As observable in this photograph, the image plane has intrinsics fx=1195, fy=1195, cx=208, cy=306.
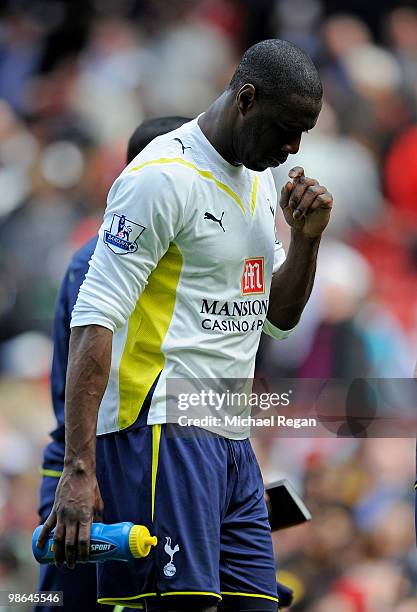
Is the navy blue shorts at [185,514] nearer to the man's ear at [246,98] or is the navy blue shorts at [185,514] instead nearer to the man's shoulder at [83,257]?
the man's ear at [246,98]

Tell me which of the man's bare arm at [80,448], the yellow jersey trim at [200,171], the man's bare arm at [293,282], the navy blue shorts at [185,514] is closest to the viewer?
the man's bare arm at [80,448]

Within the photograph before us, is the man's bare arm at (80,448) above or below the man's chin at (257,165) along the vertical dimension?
below

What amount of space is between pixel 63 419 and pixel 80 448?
142 cm

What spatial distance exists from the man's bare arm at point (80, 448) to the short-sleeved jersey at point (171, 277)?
75 mm

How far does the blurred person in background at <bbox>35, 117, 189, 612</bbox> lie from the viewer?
4.55 m

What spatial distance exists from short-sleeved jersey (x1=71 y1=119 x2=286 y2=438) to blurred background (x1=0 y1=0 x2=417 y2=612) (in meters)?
3.29

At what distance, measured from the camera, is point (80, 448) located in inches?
128

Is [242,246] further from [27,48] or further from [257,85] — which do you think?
[27,48]

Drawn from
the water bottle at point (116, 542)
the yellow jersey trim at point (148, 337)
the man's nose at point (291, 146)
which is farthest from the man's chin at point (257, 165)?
the water bottle at point (116, 542)

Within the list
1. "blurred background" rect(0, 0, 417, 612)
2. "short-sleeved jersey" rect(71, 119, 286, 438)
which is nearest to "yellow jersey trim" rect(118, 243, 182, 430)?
"short-sleeved jersey" rect(71, 119, 286, 438)

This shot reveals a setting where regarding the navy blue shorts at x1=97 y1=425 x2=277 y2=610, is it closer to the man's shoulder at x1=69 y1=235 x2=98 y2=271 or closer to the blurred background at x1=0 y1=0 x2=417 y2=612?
the man's shoulder at x1=69 y1=235 x2=98 y2=271

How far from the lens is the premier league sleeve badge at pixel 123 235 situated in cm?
339

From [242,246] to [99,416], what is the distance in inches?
26.2

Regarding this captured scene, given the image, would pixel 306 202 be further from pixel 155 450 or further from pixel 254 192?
pixel 155 450
